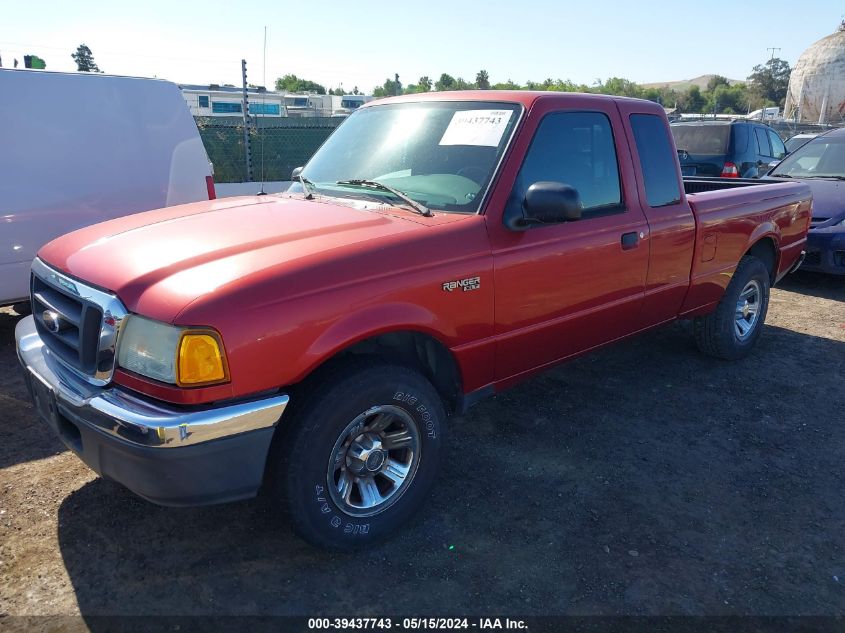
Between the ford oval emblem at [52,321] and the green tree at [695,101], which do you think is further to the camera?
the green tree at [695,101]

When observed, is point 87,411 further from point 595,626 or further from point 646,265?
point 646,265

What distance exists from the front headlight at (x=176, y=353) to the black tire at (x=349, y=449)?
1.44 ft

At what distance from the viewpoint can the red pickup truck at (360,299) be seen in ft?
7.95

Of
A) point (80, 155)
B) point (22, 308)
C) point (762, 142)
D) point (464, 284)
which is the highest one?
point (762, 142)

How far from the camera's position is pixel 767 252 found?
18.5ft

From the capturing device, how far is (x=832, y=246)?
24.3 feet

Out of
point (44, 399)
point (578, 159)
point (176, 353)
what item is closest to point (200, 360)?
point (176, 353)

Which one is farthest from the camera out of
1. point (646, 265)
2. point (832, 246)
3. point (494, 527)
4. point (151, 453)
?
point (832, 246)

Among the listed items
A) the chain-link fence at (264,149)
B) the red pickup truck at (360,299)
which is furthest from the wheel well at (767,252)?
the chain-link fence at (264,149)

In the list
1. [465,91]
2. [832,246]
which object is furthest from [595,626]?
[832,246]

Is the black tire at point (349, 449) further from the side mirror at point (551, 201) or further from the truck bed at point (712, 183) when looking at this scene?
the truck bed at point (712, 183)

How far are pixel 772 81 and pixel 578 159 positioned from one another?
11394cm

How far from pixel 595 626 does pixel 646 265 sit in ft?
7.43

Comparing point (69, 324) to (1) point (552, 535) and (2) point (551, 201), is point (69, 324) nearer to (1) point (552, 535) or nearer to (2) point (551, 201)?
(2) point (551, 201)
